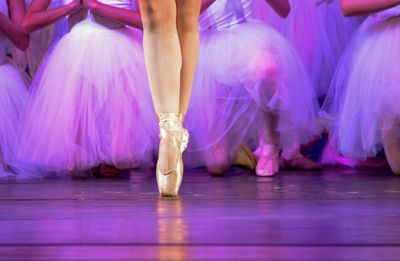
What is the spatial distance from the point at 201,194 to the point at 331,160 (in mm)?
Result: 1682

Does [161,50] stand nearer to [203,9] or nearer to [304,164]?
[203,9]

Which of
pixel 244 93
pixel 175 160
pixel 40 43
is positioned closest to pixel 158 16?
pixel 175 160

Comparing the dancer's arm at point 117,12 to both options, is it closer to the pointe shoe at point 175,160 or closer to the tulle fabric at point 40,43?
the tulle fabric at point 40,43

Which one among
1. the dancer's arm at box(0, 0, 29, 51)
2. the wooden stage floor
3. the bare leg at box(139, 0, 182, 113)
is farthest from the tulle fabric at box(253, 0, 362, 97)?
the bare leg at box(139, 0, 182, 113)

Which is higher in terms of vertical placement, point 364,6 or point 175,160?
point 364,6

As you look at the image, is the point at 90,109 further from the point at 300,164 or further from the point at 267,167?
the point at 300,164

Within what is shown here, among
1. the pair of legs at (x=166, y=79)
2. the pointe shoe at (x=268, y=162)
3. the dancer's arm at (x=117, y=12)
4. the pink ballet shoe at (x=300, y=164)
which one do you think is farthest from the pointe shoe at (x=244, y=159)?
the pair of legs at (x=166, y=79)

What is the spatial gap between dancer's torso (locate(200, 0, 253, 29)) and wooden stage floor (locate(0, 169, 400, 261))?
3.79 ft

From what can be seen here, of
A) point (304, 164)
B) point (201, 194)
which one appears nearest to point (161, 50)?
point (201, 194)

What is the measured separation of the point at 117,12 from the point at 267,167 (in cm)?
90

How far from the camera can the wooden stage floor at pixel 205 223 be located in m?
0.90

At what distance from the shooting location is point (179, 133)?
1.77 metres

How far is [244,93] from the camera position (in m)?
2.76

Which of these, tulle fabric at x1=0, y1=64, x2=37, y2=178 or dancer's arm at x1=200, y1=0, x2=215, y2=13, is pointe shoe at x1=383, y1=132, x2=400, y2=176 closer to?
dancer's arm at x1=200, y1=0, x2=215, y2=13
